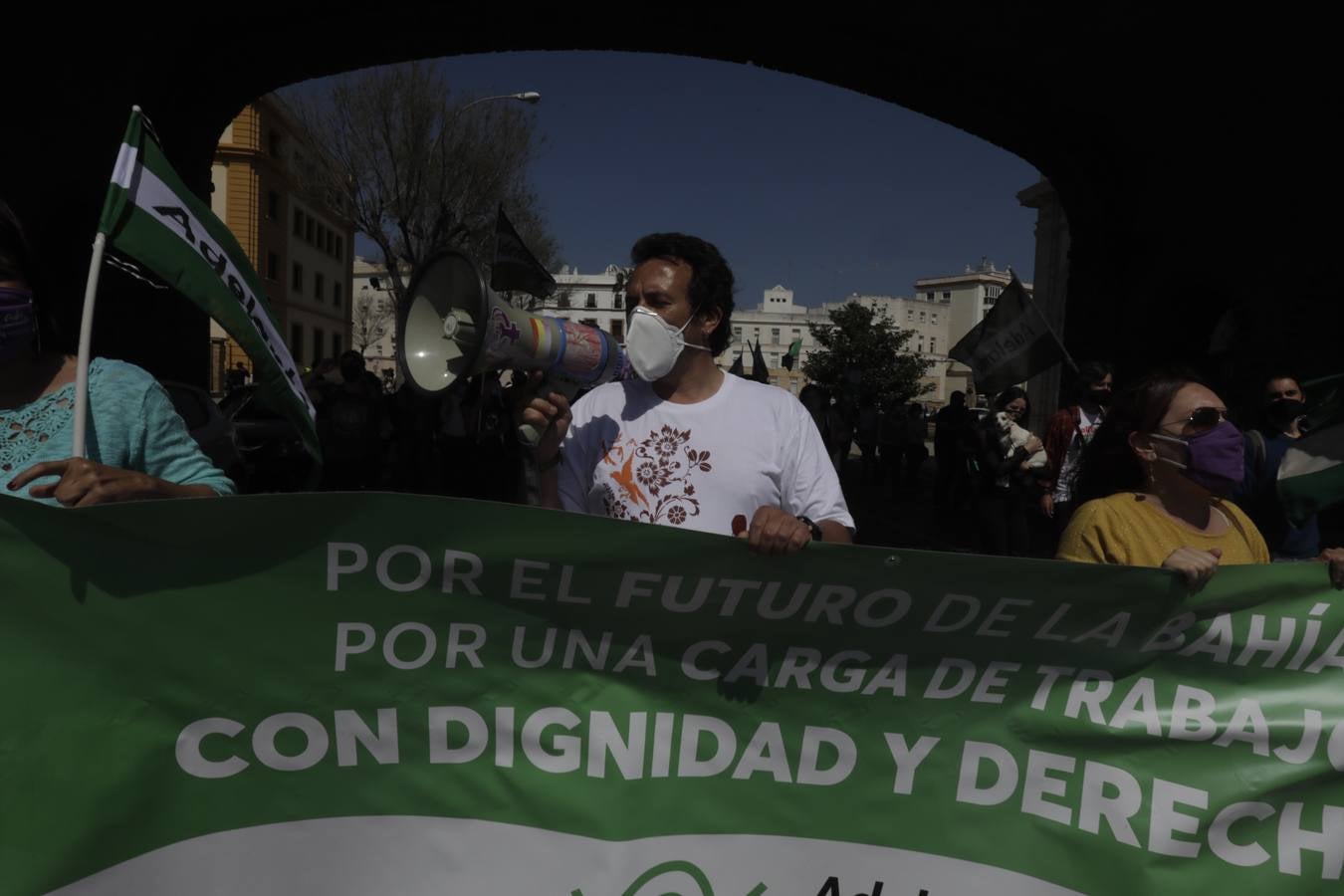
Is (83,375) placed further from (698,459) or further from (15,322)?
(698,459)

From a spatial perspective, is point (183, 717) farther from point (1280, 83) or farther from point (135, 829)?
point (1280, 83)

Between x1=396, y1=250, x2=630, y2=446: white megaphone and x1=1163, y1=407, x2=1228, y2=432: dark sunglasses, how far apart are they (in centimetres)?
142

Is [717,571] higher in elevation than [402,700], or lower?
higher

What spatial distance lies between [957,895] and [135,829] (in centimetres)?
148

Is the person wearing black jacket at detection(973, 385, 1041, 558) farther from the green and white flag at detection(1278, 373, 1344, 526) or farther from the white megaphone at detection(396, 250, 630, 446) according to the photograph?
the white megaphone at detection(396, 250, 630, 446)

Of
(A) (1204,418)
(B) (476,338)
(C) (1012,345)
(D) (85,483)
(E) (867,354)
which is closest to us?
(D) (85,483)

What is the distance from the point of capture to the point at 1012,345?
8250mm

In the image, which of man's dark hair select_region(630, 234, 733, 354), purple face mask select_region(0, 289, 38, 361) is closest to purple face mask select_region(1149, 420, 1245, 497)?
man's dark hair select_region(630, 234, 733, 354)

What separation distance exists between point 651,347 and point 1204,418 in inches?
52.9

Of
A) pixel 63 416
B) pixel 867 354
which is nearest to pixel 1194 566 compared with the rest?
pixel 63 416

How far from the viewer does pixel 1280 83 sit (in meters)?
9.05

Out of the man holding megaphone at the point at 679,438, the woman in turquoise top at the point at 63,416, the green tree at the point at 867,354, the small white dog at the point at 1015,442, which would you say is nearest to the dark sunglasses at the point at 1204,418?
the man holding megaphone at the point at 679,438

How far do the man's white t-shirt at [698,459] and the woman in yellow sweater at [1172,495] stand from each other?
2.08ft

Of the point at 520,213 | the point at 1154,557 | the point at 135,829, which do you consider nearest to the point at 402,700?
the point at 135,829
